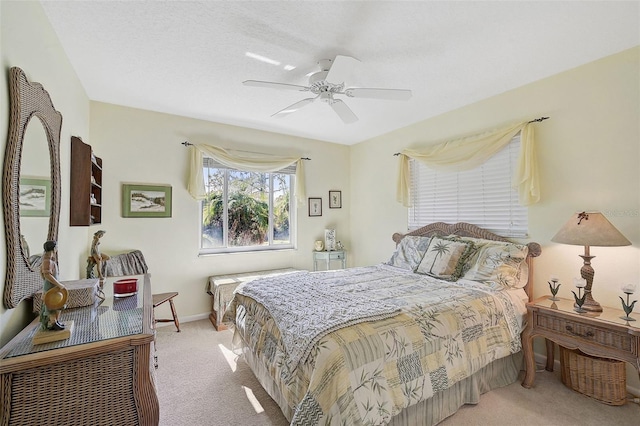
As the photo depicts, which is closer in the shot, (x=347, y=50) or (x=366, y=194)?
(x=347, y=50)

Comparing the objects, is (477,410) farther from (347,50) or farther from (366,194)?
(366,194)

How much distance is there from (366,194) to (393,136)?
1.02 metres

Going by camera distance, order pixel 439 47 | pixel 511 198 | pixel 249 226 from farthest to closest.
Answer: pixel 249 226, pixel 511 198, pixel 439 47

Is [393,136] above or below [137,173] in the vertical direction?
above

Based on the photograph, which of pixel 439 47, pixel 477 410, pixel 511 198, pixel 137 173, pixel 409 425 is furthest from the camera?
pixel 137 173

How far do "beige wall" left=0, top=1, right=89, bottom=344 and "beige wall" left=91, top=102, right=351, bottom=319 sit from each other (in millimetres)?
364

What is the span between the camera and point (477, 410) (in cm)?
204

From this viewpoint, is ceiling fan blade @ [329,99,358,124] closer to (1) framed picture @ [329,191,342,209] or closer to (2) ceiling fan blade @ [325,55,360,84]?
(2) ceiling fan blade @ [325,55,360,84]

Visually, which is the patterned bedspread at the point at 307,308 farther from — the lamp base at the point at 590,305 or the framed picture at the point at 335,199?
the framed picture at the point at 335,199

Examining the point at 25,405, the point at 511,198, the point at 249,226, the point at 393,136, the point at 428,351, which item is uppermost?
the point at 393,136

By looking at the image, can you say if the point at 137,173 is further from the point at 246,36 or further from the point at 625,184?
the point at 625,184

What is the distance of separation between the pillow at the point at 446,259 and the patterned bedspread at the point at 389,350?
7.3 inches

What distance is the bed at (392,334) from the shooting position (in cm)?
154

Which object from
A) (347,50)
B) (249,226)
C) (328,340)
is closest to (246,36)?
(347,50)
